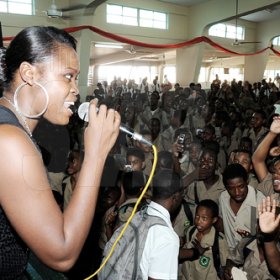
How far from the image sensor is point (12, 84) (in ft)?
2.19

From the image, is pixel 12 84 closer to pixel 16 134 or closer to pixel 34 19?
pixel 16 134

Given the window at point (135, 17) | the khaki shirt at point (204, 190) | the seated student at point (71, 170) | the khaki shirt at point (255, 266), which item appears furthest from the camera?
the window at point (135, 17)

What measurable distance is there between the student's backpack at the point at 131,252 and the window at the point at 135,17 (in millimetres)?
6329

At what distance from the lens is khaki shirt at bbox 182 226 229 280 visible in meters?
1.58

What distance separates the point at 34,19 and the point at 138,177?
4684 mm

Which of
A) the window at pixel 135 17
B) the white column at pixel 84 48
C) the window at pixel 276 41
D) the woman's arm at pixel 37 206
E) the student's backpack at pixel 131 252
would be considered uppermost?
the window at pixel 135 17

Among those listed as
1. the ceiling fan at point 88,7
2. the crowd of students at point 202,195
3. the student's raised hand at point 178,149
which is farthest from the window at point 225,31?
the student's raised hand at point 178,149

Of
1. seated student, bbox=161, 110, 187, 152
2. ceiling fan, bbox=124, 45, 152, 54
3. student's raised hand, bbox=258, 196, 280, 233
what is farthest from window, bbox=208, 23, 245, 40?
student's raised hand, bbox=258, 196, 280, 233

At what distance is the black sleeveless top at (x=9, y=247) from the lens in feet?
1.96

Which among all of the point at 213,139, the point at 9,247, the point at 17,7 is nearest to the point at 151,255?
the point at 9,247

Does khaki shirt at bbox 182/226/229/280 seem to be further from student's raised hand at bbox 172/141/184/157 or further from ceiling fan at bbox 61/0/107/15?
ceiling fan at bbox 61/0/107/15

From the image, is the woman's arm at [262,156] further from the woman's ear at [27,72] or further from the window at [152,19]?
the window at [152,19]

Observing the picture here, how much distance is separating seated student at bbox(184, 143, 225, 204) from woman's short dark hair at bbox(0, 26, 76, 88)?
160 centimetres

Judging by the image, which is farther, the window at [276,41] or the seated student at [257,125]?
the window at [276,41]
